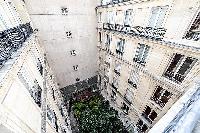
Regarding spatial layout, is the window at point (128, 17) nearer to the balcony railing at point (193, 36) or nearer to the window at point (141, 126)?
the balcony railing at point (193, 36)

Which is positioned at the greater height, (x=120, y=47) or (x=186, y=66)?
(x=186, y=66)

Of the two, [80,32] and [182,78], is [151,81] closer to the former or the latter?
[182,78]

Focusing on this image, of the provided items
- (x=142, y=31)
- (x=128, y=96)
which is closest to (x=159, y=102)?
(x=128, y=96)

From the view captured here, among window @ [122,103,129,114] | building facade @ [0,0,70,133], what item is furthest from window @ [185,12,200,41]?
window @ [122,103,129,114]

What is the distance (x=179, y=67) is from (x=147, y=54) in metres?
3.05

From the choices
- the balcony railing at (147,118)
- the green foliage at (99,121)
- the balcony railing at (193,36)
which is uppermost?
the balcony railing at (193,36)

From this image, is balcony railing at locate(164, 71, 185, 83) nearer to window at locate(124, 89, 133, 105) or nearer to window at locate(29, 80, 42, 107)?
window at locate(124, 89, 133, 105)

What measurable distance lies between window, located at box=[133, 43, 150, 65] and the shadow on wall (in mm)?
12103

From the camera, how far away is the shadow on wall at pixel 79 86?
25.2 meters

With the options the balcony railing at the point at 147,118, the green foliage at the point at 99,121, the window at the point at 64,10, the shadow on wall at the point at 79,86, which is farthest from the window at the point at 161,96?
the shadow on wall at the point at 79,86

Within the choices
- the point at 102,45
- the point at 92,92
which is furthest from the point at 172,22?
the point at 92,92

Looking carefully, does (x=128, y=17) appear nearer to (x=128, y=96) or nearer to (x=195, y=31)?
(x=195, y=31)

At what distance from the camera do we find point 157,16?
40.7 feet

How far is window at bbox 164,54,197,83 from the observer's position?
36.1 ft
